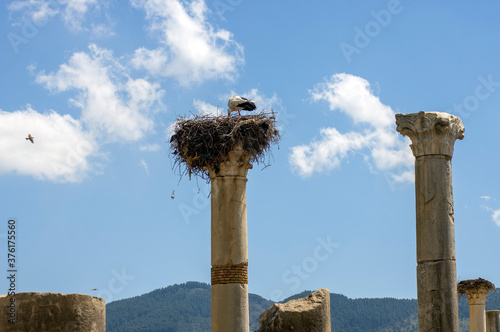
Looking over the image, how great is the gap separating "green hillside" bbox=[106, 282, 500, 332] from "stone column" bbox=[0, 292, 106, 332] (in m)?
90.7

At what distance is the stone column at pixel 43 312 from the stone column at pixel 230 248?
7.97 m

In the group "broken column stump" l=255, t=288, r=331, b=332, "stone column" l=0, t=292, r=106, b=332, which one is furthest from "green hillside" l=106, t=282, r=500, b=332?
"stone column" l=0, t=292, r=106, b=332

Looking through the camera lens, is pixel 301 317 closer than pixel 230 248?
Yes

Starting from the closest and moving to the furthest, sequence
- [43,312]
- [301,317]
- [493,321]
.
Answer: [43,312], [301,317], [493,321]

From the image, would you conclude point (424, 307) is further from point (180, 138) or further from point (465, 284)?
point (465, 284)

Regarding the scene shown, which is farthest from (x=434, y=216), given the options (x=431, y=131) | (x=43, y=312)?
(x=43, y=312)

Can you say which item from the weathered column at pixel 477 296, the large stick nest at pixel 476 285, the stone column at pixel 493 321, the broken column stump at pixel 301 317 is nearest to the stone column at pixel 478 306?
the weathered column at pixel 477 296

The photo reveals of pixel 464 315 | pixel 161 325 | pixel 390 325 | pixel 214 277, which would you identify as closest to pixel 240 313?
pixel 214 277

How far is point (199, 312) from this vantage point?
167 meters

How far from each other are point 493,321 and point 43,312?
75.6 feet

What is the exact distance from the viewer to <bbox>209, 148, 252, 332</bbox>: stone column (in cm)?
1691

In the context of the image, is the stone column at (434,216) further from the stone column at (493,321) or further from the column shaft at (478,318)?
the stone column at (493,321)

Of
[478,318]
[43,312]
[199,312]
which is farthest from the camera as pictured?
[199,312]

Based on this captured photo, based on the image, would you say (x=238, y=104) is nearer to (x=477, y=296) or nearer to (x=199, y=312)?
(x=477, y=296)
